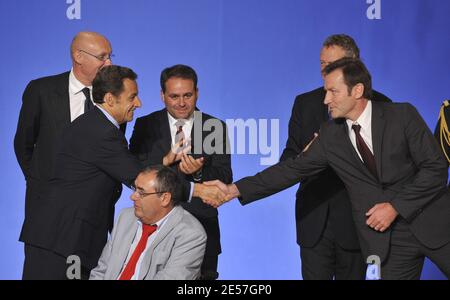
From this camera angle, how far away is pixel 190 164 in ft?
13.0

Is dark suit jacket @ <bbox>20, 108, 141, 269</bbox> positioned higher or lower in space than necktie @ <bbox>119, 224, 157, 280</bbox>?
higher

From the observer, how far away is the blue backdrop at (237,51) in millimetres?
5387

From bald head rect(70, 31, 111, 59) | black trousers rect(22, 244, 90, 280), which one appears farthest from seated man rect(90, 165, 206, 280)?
bald head rect(70, 31, 111, 59)

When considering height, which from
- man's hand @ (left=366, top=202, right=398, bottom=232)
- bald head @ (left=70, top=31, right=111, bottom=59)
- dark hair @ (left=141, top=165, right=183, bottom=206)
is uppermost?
bald head @ (left=70, top=31, right=111, bottom=59)

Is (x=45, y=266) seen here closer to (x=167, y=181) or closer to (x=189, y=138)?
(x=167, y=181)

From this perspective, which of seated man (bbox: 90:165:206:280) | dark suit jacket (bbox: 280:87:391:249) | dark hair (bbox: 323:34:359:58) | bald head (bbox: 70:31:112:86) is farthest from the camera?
bald head (bbox: 70:31:112:86)

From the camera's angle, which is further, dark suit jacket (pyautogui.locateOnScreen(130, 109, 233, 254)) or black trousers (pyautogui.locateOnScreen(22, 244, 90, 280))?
dark suit jacket (pyautogui.locateOnScreen(130, 109, 233, 254))

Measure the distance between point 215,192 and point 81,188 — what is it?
1.90ft

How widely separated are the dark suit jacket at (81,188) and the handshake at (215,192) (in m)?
0.30

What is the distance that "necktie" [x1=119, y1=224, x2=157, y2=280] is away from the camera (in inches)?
146

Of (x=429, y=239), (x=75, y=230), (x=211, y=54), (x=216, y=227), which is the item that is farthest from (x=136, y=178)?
(x=211, y=54)

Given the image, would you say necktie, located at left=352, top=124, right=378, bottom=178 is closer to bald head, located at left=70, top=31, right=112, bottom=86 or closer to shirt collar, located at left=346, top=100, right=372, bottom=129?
shirt collar, located at left=346, top=100, right=372, bottom=129

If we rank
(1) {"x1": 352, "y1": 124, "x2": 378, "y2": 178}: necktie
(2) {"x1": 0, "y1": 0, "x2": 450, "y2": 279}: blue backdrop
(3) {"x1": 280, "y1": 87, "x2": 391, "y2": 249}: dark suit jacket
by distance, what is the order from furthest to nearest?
(2) {"x1": 0, "y1": 0, "x2": 450, "y2": 279}: blue backdrop, (3) {"x1": 280, "y1": 87, "x2": 391, "y2": 249}: dark suit jacket, (1) {"x1": 352, "y1": 124, "x2": 378, "y2": 178}: necktie

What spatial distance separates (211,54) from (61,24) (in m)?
0.85
